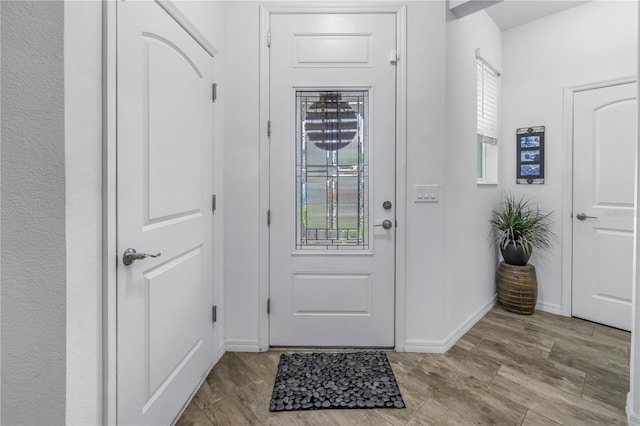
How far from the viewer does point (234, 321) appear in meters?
2.02

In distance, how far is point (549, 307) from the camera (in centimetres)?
269

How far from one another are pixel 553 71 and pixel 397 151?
192 centimetres

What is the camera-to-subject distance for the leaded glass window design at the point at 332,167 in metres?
1.98

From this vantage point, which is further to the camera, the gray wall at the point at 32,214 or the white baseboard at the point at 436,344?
the white baseboard at the point at 436,344

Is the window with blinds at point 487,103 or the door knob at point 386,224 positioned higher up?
the window with blinds at point 487,103

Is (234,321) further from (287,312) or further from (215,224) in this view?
(215,224)

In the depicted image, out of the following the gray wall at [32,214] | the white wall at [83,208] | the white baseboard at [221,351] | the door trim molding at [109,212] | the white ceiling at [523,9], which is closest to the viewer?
the gray wall at [32,214]

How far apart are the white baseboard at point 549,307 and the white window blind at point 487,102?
5.25ft

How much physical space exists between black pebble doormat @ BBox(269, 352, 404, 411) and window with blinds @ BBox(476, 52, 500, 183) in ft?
6.17

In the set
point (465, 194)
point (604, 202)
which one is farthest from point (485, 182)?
point (604, 202)

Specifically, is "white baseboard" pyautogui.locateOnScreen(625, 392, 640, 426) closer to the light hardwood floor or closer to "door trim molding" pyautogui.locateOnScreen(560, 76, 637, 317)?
the light hardwood floor

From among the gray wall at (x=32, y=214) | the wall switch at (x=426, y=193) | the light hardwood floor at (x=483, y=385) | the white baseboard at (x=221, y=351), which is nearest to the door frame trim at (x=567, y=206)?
the light hardwood floor at (x=483, y=385)

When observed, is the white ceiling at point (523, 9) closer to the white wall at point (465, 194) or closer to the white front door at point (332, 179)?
the white wall at point (465, 194)

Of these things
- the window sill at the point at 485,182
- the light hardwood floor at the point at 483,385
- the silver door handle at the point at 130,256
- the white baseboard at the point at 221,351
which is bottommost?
the light hardwood floor at the point at 483,385
